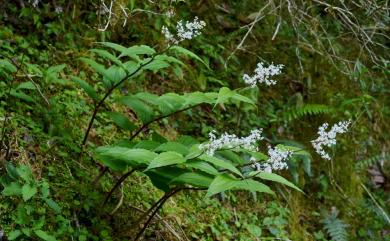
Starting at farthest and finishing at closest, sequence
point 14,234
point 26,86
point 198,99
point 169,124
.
A: 1. point 169,124
2. point 26,86
3. point 198,99
4. point 14,234

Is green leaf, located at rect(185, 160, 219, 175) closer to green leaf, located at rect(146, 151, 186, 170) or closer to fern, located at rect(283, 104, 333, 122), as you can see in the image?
green leaf, located at rect(146, 151, 186, 170)

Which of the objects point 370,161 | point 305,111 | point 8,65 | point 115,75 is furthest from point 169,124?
point 370,161

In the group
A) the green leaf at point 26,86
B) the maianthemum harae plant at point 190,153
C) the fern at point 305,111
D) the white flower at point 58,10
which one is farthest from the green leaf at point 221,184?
the white flower at point 58,10

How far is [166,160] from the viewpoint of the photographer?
257 centimetres

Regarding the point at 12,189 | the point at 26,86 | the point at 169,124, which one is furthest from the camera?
the point at 169,124

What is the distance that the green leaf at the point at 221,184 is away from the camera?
8.02 feet

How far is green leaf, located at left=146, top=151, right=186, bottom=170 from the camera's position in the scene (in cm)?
253

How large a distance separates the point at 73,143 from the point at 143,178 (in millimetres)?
598

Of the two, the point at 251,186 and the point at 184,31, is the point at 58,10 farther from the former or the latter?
the point at 251,186

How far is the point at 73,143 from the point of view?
144 inches

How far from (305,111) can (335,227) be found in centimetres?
113

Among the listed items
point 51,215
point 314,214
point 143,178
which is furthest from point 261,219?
point 51,215

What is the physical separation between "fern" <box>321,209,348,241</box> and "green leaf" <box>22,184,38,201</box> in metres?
2.83

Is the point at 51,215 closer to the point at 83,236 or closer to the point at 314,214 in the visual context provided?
the point at 83,236
